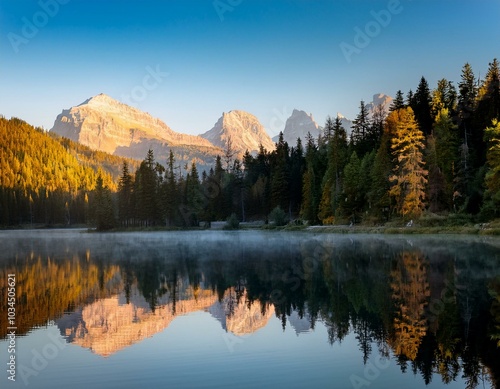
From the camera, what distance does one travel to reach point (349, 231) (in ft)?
230

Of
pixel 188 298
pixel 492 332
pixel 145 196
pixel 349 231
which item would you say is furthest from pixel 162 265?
pixel 145 196

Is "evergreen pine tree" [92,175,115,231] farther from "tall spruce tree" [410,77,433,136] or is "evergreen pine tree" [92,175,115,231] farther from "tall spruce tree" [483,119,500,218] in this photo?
"tall spruce tree" [483,119,500,218]

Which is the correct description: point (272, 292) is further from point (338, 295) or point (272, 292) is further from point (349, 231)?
point (349, 231)

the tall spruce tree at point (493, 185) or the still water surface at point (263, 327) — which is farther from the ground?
the tall spruce tree at point (493, 185)

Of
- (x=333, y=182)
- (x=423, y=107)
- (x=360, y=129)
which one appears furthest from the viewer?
(x=360, y=129)

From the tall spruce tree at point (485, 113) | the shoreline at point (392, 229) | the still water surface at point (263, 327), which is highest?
the tall spruce tree at point (485, 113)

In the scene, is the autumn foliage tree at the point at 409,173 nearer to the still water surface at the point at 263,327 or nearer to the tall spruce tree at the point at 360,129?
the tall spruce tree at the point at 360,129

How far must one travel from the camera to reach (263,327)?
1684 cm

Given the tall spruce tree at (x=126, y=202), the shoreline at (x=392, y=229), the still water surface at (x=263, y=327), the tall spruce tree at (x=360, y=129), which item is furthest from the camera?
the tall spruce tree at (x=126, y=202)

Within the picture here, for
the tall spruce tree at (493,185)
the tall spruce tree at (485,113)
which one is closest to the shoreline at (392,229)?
the tall spruce tree at (493,185)

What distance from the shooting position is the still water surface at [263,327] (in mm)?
11570

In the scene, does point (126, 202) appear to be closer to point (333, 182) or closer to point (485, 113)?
point (333, 182)

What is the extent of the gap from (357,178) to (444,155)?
1381cm

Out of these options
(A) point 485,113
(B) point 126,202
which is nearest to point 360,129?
(A) point 485,113
